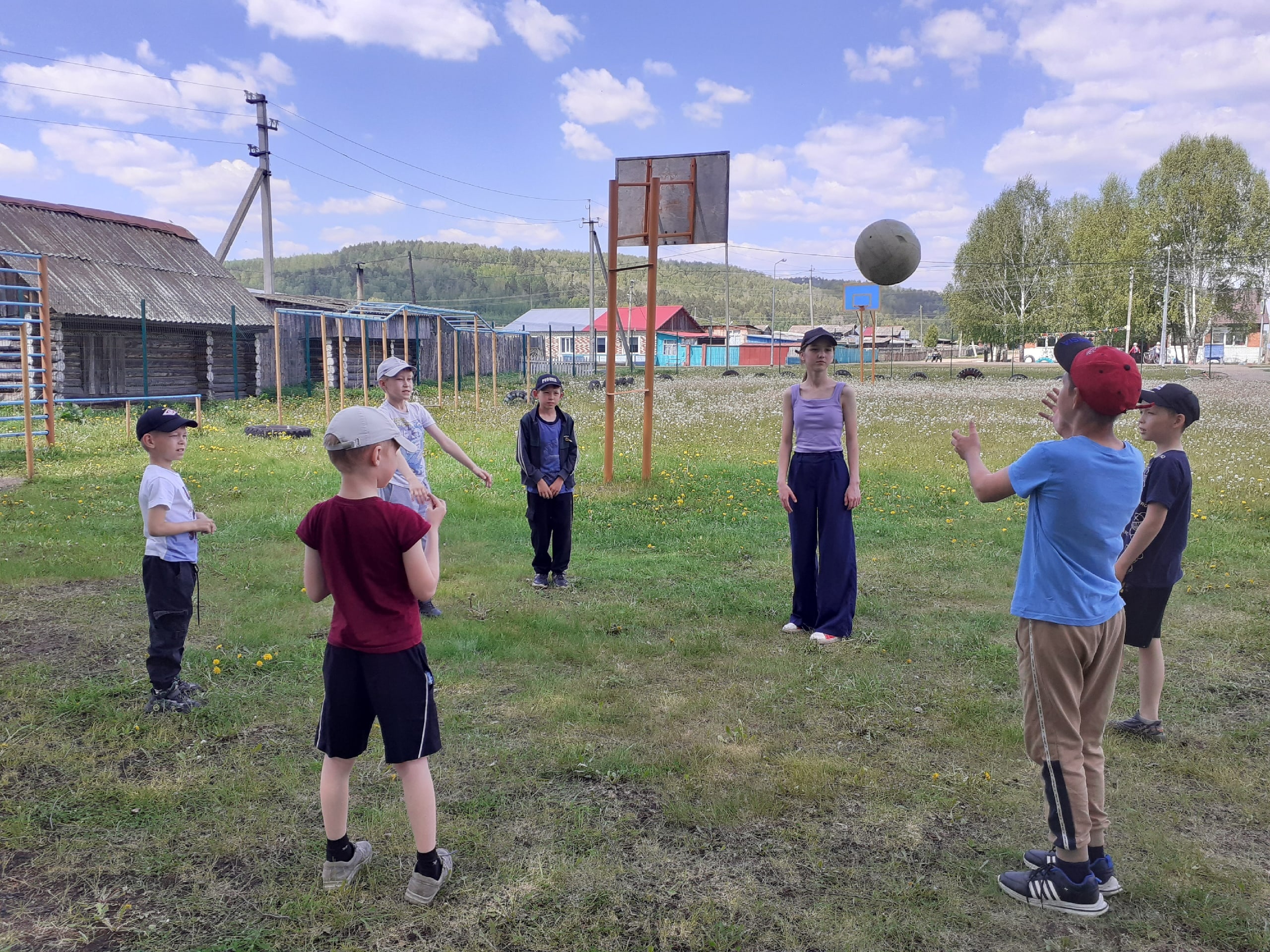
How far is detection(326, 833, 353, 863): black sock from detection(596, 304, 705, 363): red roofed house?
7219 centimetres

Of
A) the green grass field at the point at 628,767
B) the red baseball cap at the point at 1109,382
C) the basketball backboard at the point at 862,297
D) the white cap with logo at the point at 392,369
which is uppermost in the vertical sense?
the basketball backboard at the point at 862,297

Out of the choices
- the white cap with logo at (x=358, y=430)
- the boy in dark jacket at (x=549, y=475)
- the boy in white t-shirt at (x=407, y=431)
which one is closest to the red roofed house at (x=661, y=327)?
the boy in dark jacket at (x=549, y=475)

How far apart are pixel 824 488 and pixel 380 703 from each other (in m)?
3.90

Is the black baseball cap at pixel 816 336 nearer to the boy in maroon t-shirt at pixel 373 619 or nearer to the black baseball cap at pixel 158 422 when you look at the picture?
the boy in maroon t-shirt at pixel 373 619

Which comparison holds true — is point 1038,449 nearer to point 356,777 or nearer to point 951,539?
point 356,777

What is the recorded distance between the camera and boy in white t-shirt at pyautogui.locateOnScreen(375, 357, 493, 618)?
6.02 metres

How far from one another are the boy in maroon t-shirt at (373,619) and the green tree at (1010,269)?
71.4 metres

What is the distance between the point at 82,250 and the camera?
24109 millimetres

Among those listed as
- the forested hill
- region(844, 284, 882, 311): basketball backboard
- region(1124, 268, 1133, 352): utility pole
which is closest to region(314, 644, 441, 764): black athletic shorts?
region(844, 284, 882, 311): basketball backboard

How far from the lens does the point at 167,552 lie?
15.3ft

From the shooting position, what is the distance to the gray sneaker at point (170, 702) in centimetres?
479

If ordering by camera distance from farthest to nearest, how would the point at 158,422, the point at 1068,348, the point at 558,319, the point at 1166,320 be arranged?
the point at 558,319 < the point at 1166,320 < the point at 158,422 < the point at 1068,348

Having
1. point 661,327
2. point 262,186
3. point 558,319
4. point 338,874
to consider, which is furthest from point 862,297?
point 661,327

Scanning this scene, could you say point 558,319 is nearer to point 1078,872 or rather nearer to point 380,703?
point 380,703
